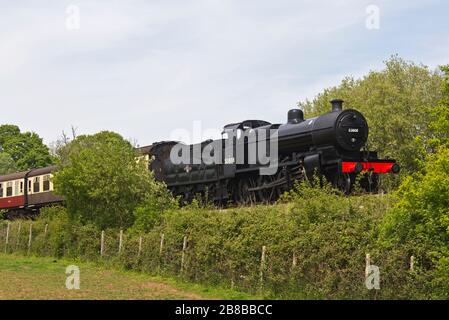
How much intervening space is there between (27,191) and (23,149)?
169ft

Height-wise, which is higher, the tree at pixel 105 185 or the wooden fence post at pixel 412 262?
the tree at pixel 105 185

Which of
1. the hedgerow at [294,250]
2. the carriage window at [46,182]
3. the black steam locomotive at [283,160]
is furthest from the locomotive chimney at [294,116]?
the carriage window at [46,182]

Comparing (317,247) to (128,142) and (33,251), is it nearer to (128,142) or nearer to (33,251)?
(128,142)

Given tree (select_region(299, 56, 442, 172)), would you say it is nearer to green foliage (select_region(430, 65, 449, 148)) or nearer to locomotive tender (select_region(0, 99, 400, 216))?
locomotive tender (select_region(0, 99, 400, 216))

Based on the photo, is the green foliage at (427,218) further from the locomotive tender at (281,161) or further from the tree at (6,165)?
the tree at (6,165)

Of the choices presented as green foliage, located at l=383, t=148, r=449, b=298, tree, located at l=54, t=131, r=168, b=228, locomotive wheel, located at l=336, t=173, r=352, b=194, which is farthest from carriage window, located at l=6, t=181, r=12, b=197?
green foliage, located at l=383, t=148, r=449, b=298

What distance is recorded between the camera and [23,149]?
9469cm

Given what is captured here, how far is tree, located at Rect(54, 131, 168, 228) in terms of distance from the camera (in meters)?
30.0

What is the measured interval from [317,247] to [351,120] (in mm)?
9909

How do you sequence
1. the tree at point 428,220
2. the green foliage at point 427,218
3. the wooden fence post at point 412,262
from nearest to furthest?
the tree at point 428,220 < the green foliage at point 427,218 < the wooden fence post at point 412,262

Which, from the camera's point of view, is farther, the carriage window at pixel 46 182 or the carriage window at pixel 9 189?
the carriage window at pixel 9 189

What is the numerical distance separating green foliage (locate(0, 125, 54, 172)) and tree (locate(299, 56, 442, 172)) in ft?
174

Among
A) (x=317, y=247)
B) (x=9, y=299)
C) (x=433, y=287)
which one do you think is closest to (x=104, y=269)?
(x=9, y=299)

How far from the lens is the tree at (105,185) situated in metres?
30.0
